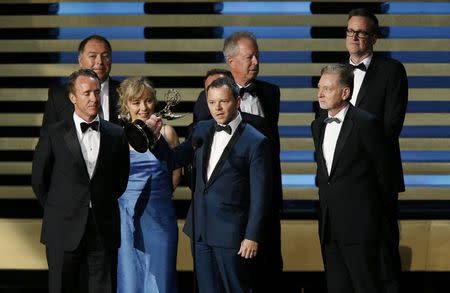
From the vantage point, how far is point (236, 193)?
554cm

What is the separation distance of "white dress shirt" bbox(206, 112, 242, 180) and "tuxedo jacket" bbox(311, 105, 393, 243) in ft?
1.54

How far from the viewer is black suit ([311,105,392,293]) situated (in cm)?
564

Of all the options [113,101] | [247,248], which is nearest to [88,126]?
[113,101]

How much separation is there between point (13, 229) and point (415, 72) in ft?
8.40

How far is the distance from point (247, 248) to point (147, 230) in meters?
0.61

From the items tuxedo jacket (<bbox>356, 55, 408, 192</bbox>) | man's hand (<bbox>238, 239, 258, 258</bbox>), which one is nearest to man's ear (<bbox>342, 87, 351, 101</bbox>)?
tuxedo jacket (<bbox>356, 55, 408, 192</bbox>)

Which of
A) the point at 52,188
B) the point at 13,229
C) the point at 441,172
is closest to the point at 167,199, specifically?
the point at 52,188

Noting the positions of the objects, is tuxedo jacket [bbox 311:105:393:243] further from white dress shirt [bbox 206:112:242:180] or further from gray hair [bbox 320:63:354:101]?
white dress shirt [bbox 206:112:242:180]

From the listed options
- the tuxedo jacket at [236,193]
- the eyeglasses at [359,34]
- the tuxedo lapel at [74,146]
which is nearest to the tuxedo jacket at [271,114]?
the eyeglasses at [359,34]

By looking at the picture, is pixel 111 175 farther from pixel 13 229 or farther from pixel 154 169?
pixel 13 229

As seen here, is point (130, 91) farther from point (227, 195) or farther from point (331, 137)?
point (331, 137)

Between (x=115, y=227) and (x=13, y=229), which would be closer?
(x=115, y=227)

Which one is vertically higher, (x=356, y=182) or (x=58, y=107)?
(x=58, y=107)

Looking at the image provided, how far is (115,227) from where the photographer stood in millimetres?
5641
